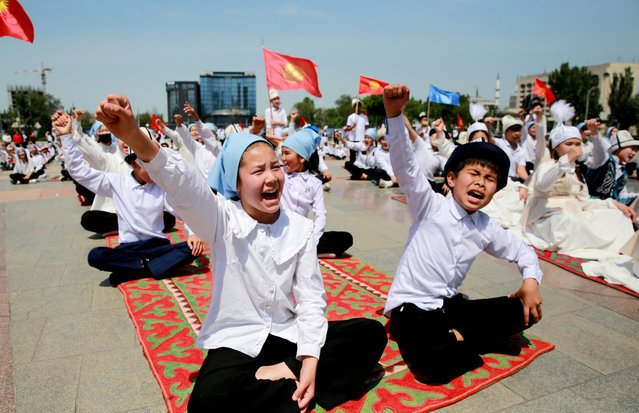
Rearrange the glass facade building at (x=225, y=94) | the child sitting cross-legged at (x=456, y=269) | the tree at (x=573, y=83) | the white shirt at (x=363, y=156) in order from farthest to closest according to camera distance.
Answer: the glass facade building at (x=225, y=94) → the tree at (x=573, y=83) → the white shirt at (x=363, y=156) → the child sitting cross-legged at (x=456, y=269)

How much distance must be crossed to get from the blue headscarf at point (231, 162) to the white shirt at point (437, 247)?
99 cm

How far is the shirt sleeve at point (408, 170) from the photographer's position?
7.89 ft

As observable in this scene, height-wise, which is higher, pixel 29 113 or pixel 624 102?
pixel 624 102

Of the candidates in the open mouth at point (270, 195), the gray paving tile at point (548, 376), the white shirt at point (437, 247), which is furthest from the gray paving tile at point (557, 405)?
the open mouth at point (270, 195)

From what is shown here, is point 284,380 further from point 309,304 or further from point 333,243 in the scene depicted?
point 333,243

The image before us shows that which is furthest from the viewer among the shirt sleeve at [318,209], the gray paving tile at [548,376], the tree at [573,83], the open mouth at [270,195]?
the tree at [573,83]

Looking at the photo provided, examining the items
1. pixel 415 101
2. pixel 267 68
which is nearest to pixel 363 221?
pixel 267 68

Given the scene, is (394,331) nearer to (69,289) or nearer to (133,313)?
(133,313)

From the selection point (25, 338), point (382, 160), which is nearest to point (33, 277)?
point (25, 338)

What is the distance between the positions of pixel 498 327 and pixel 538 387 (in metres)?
0.38

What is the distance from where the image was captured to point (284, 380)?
2.08 metres

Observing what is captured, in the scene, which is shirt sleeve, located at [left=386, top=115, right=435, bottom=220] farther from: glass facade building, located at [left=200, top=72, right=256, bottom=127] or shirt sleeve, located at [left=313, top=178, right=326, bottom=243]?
glass facade building, located at [left=200, top=72, right=256, bottom=127]

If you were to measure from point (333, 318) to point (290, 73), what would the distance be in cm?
436

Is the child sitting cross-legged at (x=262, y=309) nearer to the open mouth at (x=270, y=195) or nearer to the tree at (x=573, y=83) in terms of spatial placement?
the open mouth at (x=270, y=195)
